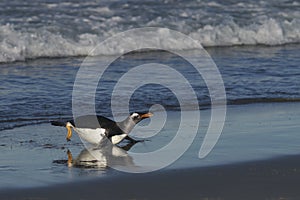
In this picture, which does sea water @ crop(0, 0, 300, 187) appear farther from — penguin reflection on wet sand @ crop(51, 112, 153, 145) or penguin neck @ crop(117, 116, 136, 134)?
penguin neck @ crop(117, 116, 136, 134)

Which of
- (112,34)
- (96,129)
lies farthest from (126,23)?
(96,129)

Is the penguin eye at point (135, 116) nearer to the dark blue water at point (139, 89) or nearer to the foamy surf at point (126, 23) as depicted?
the dark blue water at point (139, 89)

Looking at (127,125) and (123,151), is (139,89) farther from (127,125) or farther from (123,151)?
(123,151)

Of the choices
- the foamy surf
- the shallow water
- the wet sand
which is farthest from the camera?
the foamy surf

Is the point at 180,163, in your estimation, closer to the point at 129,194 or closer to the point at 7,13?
the point at 129,194

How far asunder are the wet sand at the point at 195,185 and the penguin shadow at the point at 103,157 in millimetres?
516

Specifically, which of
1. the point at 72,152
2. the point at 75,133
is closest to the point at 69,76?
the point at 75,133

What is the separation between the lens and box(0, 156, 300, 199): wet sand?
6.17 metres

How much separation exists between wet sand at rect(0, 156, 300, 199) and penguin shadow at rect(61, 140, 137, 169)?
0.52 m

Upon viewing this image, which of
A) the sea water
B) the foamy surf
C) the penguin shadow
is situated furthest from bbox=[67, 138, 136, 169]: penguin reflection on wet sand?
the foamy surf

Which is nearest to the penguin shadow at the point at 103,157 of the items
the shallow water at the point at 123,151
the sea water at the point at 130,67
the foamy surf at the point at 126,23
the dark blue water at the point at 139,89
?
the shallow water at the point at 123,151

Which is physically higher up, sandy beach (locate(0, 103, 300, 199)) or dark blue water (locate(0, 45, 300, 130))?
dark blue water (locate(0, 45, 300, 130))

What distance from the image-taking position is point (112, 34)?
50.0ft

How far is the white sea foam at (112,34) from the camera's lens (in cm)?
1376
